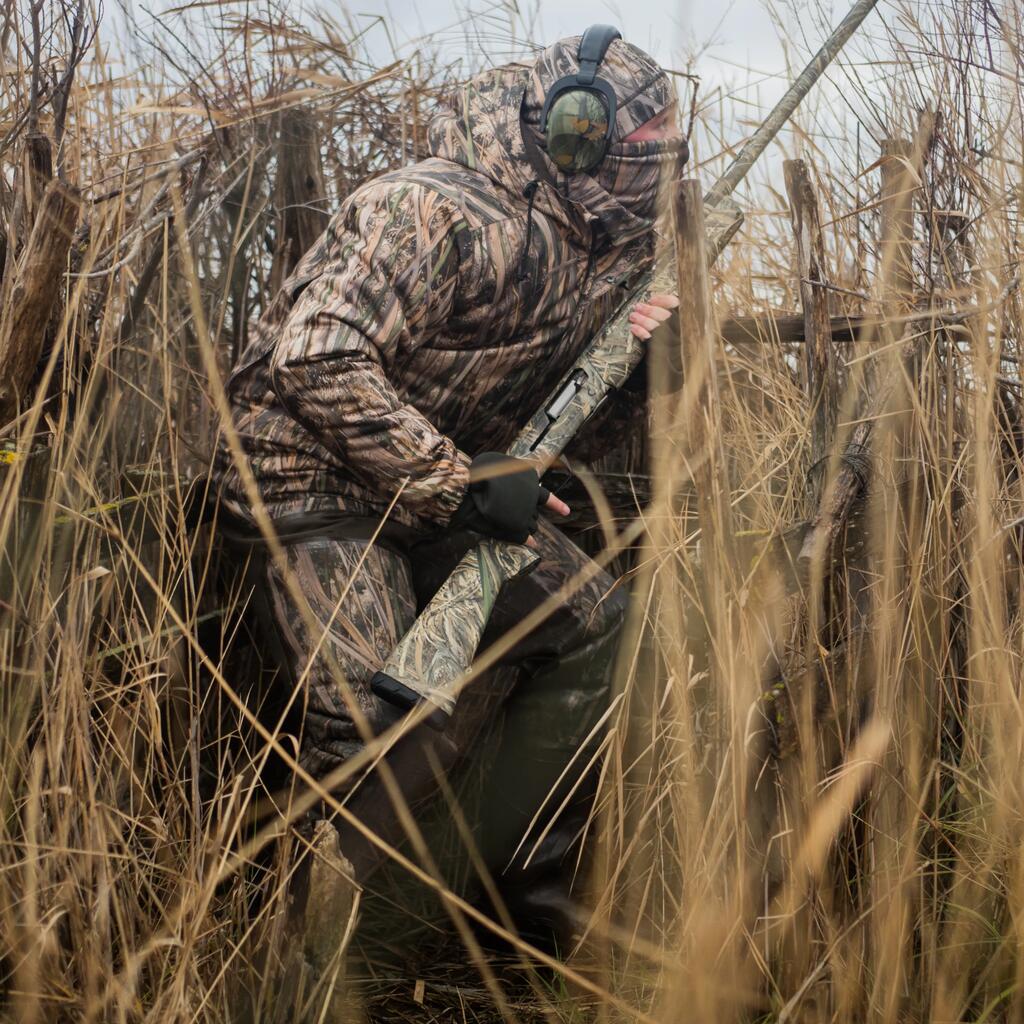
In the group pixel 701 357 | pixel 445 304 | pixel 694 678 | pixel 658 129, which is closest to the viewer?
pixel 701 357

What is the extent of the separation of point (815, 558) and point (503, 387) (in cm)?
85

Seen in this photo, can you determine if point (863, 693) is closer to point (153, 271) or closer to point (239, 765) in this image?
point (239, 765)

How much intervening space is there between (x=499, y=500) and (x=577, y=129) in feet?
2.42

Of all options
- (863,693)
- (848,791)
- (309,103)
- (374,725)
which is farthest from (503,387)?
(309,103)

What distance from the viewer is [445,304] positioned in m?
2.49

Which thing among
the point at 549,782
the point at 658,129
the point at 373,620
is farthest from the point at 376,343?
the point at 549,782

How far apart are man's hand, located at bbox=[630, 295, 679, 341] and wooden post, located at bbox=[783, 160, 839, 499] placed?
0.28 m

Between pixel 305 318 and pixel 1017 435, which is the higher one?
pixel 305 318

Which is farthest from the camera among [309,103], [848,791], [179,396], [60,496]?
[309,103]

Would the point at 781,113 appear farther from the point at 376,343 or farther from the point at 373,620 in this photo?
the point at 373,620

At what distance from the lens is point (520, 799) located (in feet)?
9.13

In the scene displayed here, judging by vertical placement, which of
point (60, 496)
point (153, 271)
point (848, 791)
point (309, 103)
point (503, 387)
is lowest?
point (848, 791)

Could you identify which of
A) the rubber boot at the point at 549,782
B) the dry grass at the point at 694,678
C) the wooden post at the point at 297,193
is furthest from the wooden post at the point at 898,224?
the wooden post at the point at 297,193

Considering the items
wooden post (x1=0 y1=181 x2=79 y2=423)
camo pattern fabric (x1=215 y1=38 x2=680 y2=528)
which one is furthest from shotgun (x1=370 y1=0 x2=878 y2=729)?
wooden post (x1=0 y1=181 x2=79 y2=423)
